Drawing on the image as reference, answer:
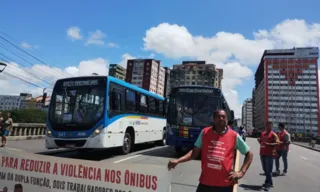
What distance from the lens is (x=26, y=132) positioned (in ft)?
66.8

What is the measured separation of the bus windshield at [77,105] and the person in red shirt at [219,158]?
750cm

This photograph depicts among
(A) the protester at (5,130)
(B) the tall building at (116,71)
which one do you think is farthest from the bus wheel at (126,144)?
(B) the tall building at (116,71)

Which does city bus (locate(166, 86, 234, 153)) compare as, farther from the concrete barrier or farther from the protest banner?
the concrete barrier

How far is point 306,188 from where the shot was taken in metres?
8.38

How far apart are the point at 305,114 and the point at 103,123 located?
15429 cm

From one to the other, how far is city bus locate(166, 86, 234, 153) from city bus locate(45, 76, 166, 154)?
6.81 ft

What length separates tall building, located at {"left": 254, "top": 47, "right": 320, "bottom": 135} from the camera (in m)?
144

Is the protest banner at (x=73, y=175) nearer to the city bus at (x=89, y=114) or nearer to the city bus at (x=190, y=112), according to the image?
the city bus at (x=89, y=114)

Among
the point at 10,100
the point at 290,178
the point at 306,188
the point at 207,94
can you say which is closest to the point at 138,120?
the point at 207,94

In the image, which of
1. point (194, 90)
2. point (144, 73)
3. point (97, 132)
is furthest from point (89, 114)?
point (144, 73)

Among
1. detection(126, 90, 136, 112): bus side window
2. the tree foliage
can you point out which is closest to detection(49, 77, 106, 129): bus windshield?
detection(126, 90, 136, 112): bus side window

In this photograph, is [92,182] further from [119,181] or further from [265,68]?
[265,68]

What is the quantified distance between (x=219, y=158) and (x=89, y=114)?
26.3ft

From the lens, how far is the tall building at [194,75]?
455ft
